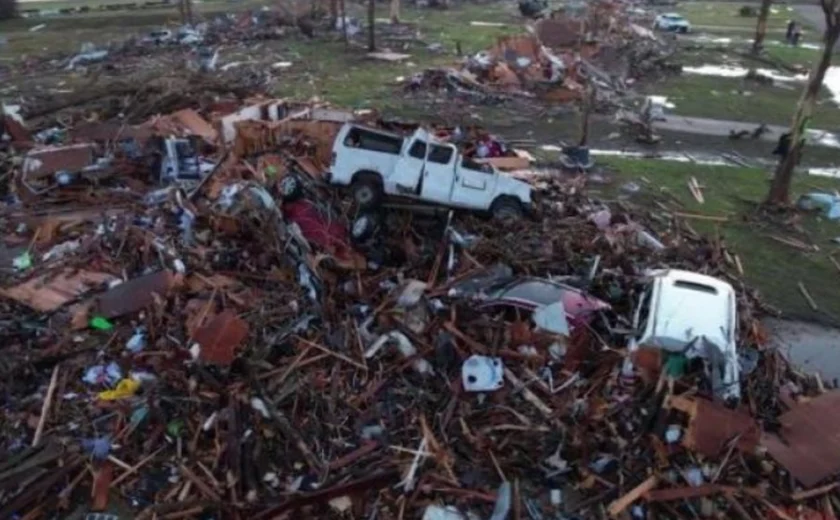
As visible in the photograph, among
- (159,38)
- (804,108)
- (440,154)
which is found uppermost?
(804,108)

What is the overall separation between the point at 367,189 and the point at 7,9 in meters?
38.7

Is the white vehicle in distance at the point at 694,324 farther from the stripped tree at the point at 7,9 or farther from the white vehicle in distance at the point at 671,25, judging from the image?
the stripped tree at the point at 7,9

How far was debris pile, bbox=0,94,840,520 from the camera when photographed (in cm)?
809

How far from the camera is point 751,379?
954 cm

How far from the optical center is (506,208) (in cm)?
1352

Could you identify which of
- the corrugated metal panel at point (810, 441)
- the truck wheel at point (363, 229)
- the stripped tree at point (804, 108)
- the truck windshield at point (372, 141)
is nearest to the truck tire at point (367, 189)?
the truck windshield at point (372, 141)

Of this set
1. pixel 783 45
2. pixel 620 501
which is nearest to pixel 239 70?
pixel 620 501

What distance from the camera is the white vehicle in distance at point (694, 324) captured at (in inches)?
355

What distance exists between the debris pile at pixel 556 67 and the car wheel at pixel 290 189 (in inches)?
535

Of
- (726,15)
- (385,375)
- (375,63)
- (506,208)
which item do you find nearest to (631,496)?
(385,375)

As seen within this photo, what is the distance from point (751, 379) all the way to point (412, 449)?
15.1ft

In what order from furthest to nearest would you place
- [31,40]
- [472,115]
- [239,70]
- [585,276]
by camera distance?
[31,40]
[239,70]
[472,115]
[585,276]

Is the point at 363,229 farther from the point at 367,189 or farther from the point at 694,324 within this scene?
the point at 694,324

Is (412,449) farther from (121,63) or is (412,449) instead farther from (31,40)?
(31,40)
